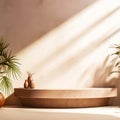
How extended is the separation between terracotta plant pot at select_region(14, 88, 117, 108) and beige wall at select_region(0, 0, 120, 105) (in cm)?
36

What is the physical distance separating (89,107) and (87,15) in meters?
1.31

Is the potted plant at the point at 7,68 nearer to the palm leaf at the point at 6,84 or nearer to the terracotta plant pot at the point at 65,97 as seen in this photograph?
the palm leaf at the point at 6,84

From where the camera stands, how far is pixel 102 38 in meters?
3.68

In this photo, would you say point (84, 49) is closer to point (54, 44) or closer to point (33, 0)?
point (54, 44)

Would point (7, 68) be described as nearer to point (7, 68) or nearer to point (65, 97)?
point (7, 68)

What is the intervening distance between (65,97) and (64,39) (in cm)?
95

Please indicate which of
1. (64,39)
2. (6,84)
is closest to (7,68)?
(6,84)

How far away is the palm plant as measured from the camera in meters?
3.46

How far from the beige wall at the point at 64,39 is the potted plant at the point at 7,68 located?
0.09 m

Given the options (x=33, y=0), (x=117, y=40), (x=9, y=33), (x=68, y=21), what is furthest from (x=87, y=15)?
(x=9, y=33)

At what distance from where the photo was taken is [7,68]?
145 inches

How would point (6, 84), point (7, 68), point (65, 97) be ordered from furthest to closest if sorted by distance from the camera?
point (7, 68) → point (6, 84) → point (65, 97)

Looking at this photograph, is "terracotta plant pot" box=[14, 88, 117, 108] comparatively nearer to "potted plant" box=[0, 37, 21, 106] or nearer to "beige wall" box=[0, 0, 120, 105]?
"potted plant" box=[0, 37, 21, 106]

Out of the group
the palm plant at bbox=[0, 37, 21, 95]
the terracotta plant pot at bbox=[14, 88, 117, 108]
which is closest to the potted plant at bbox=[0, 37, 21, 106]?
the palm plant at bbox=[0, 37, 21, 95]
